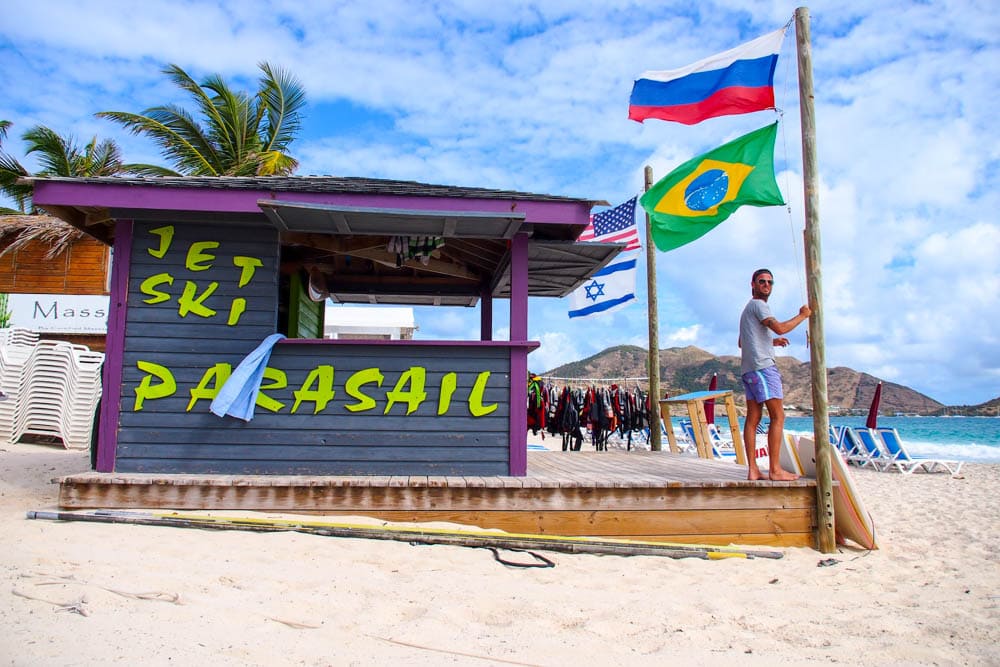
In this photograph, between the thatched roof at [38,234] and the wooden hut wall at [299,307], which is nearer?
the wooden hut wall at [299,307]

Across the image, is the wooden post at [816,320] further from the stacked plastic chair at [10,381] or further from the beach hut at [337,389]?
the stacked plastic chair at [10,381]

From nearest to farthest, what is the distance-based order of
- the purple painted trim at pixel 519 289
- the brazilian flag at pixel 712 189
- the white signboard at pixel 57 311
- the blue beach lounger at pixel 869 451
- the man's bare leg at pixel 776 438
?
the man's bare leg at pixel 776 438 < the brazilian flag at pixel 712 189 < the purple painted trim at pixel 519 289 < the blue beach lounger at pixel 869 451 < the white signboard at pixel 57 311

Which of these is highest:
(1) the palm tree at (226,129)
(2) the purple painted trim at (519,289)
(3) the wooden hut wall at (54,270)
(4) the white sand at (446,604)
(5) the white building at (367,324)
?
(1) the palm tree at (226,129)

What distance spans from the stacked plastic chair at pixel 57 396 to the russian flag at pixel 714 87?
11.0 meters

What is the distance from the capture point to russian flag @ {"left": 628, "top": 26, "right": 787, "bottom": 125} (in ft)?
21.4

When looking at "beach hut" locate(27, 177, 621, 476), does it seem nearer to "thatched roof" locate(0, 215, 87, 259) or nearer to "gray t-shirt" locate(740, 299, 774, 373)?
"gray t-shirt" locate(740, 299, 774, 373)

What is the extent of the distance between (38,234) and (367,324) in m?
9.66

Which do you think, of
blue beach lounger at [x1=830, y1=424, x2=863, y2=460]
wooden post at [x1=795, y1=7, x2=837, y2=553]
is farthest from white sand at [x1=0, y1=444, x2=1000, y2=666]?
blue beach lounger at [x1=830, y1=424, x2=863, y2=460]

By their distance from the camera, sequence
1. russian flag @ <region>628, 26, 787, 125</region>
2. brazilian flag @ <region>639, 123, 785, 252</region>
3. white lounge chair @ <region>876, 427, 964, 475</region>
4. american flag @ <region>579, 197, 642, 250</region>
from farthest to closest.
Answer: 1. white lounge chair @ <region>876, 427, 964, 475</region>
2. american flag @ <region>579, 197, 642, 250</region>
3. russian flag @ <region>628, 26, 787, 125</region>
4. brazilian flag @ <region>639, 123, 785, 252</region>

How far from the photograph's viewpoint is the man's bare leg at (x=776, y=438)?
6.04 meters

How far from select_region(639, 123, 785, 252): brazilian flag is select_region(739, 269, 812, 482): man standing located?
28.9 inches

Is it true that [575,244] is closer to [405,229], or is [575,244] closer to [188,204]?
[405,229]

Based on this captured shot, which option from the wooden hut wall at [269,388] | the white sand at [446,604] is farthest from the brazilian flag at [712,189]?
the white sand at [446,604]

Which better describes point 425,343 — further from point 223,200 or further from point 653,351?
point 653,351
